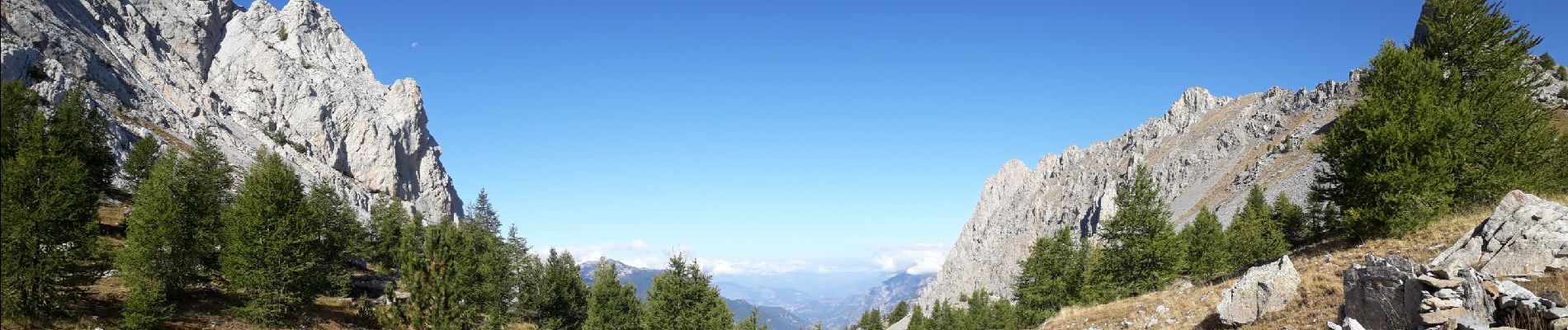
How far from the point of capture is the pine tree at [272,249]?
36531 millimetres

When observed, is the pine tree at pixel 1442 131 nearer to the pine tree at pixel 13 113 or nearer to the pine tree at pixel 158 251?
the pine tree at pixel 158 251

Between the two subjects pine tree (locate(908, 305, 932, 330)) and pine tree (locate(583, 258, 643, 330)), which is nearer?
pine tree (locate(583, 258, 643, 330))

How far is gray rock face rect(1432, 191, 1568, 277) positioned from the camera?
593 inches

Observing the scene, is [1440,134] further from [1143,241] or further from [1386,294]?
[1143,241]

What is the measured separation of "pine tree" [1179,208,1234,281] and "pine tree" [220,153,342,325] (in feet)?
209

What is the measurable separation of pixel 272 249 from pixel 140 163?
4186 centimetres

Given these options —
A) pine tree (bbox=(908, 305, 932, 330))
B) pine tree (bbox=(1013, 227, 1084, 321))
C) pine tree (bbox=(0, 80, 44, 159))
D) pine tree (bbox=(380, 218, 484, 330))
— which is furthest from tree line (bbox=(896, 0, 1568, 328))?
pine tree (bbox=(908, 305, 932, 330))

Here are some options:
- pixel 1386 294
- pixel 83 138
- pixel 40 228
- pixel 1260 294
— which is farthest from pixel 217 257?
pixel 1386 294

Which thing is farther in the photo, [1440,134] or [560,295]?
[560,295]

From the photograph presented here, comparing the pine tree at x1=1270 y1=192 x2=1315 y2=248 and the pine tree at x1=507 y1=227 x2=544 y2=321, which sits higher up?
the pine tree at x1=1270 y1=192 x2=1315 y2=248

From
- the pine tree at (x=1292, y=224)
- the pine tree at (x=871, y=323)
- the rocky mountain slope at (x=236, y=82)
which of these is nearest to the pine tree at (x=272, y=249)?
the rocky mountain slope at (x=236, y=82)

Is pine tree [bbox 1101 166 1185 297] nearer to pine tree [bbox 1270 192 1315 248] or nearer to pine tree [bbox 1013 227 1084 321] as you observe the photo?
pine tree [bbox 1013 227 1084 321]

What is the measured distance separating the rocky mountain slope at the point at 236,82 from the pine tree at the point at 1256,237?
12427 cm

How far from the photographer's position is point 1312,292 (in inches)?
713
